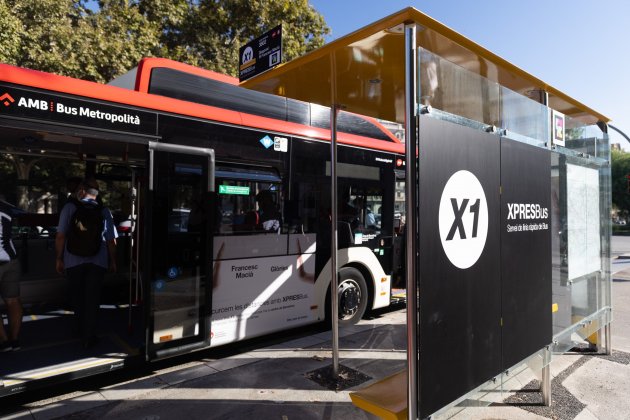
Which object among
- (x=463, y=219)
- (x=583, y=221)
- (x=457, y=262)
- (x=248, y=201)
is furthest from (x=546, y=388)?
(x=248, y=201)

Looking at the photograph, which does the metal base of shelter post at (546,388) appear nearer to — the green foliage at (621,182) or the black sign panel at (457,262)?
the black sign panel at (457,262)

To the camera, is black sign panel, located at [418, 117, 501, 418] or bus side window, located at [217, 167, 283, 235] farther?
bus side window, located at [217, 167, 283, 235]

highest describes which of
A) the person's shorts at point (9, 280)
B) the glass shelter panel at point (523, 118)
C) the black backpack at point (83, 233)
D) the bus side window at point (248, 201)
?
the glass shelter panel at point (523, 118)

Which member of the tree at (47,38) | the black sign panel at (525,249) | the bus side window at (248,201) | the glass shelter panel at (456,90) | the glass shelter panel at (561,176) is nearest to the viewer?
the glass shelter panel at (456,90)

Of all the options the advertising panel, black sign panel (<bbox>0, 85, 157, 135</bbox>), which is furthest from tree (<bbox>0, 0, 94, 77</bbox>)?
the advertising panel

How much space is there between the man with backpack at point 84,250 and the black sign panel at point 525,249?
13.5ft

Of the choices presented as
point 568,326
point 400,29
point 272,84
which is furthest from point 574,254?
point 272,84

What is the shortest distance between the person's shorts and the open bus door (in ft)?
4.95

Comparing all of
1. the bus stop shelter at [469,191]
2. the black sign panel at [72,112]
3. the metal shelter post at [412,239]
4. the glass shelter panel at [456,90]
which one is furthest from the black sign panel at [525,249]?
the black sign panel at [72,112]

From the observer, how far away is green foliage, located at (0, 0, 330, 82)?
994 centimetres

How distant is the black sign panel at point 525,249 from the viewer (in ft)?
10.3

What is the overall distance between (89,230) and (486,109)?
4.19 metres

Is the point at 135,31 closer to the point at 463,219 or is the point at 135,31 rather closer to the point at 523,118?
the point at 523,118

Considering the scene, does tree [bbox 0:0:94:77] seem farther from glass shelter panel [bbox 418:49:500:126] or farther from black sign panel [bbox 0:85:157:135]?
glass shelter panel [bbox 418:49:500:126]
